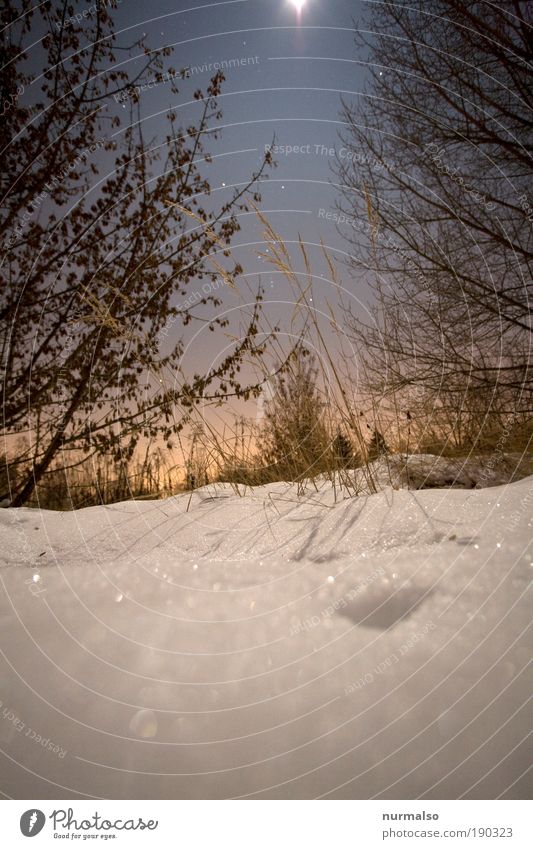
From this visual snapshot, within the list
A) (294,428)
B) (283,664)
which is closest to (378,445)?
(294,428)

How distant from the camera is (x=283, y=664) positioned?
2.80 ft

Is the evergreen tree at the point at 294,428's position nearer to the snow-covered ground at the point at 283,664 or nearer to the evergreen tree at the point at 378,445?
the evergreen tree at the point at 378,445

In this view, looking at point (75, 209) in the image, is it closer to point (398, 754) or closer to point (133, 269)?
point (133, 269)

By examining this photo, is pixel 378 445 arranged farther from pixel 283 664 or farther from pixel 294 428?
pixel 283 664

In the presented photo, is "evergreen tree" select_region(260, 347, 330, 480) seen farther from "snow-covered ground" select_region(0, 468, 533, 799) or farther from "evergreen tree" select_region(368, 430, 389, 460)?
"snow-covered ground" select_region(0, 468, 533, 799)

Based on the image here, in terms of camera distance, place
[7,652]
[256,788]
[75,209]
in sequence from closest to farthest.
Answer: [256,788] → [7,652] → [75,209]

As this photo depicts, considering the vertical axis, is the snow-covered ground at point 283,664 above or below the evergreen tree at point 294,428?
below

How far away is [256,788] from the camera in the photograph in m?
0.67

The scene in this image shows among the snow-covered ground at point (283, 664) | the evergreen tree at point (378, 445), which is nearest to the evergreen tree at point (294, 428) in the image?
the evergreen tree at point (378, 445)

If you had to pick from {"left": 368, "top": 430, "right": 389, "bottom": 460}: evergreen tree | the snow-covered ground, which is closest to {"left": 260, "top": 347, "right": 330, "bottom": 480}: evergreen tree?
{"left": 368, "top": 430, "right": 389, "bottom": 460}: evergreen tree

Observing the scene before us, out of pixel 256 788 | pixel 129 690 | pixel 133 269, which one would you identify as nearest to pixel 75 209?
pixel 133 269

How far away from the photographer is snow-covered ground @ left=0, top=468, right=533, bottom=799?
0.68 m

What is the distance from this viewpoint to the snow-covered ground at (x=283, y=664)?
676 mm

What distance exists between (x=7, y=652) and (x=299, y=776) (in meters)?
0.65
